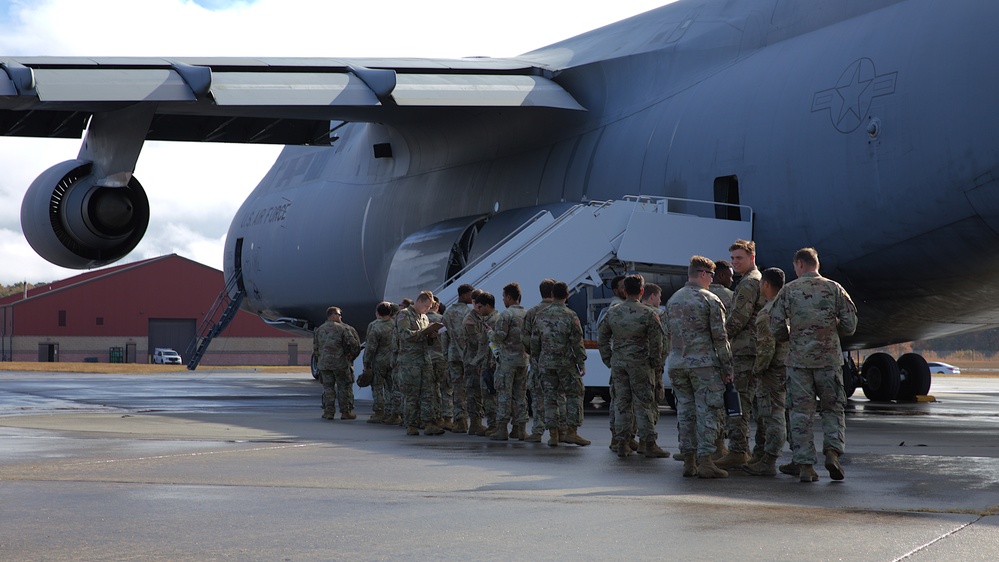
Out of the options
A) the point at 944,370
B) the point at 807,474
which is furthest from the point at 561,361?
the point at 944,370

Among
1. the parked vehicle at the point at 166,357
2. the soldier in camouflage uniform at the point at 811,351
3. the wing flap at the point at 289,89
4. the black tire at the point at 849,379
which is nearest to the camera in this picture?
the soldier in camouflage uniform at the point at 811,351

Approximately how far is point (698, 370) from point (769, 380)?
0.76m

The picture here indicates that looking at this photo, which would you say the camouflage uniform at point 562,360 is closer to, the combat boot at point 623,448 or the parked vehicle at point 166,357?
the combat boot at point 623,448

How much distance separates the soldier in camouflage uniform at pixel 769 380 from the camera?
9000mm

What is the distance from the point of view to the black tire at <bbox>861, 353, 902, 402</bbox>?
68.6 feet

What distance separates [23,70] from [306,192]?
12.1 m

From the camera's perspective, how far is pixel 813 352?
8.70 m

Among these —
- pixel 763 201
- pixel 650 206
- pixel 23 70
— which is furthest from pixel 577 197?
pixel 23 70

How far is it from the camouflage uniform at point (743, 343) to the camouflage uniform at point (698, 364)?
1.15 ft

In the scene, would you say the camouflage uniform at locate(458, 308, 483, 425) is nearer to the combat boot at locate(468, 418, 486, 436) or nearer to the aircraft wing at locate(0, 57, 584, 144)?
the combat boot at locate(468, 418, 486, 436)

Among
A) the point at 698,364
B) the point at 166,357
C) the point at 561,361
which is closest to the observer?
the point at 698,364

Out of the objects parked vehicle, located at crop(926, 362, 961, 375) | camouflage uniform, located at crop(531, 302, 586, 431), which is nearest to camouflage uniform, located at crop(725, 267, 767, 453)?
camouflage uniform, located at crop(531, 302, 586, 431)

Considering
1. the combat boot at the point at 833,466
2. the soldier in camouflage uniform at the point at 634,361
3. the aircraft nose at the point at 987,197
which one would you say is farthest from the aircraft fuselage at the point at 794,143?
the combat boot at the point at 833,466

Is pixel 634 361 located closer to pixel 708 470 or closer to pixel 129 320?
pixel 708 470
